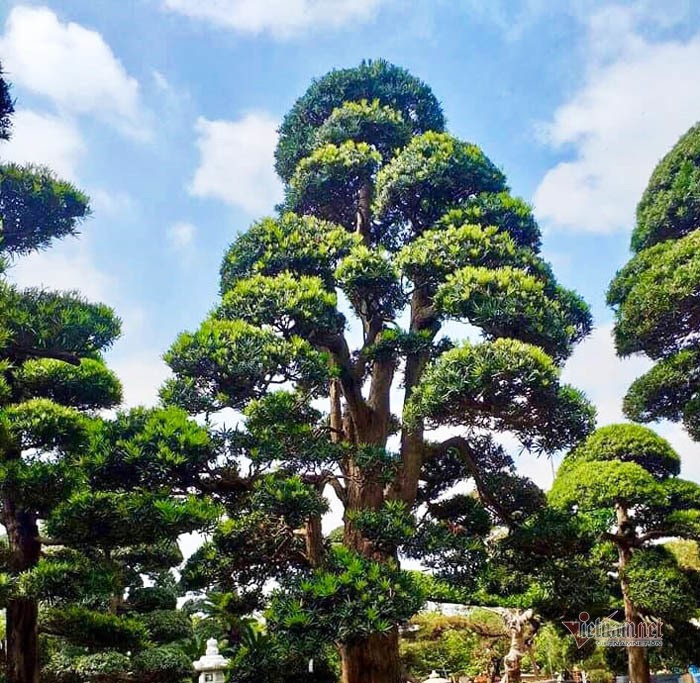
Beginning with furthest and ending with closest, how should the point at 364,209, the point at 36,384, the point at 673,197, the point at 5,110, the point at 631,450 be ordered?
the point at 631,450
the point at 673,197
the point at 364,209
the point at 36,384
the point at 5,110

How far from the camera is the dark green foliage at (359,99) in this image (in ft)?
21.1

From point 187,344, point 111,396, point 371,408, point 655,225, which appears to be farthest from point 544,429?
point 111,396

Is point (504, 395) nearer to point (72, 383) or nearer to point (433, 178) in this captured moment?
point (433, 178)

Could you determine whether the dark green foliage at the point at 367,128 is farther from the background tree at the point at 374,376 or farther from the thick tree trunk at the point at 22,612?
the thick tree trunk at the point at 22,612

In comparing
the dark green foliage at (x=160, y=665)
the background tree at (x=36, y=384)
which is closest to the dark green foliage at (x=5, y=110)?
the background tree at (x=36, y=384)

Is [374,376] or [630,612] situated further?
[630,612]

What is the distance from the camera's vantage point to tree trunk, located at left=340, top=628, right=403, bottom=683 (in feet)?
13.6

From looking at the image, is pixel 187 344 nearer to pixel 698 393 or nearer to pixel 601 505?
pixel 601 505

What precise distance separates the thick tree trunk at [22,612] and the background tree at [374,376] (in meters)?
1.66

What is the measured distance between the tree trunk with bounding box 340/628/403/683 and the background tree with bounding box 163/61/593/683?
1 cm

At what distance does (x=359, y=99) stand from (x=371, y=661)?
556 cm

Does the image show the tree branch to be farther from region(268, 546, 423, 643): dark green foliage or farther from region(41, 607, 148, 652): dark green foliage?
region(41, 607, 148, 652): dark green foliage

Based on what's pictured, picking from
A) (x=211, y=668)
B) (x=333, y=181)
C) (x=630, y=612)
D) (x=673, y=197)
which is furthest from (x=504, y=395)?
(x=211, y=668)

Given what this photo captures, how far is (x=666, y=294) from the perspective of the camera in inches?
199
